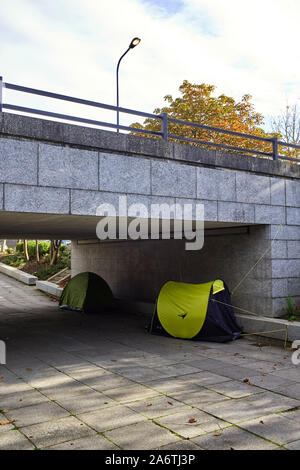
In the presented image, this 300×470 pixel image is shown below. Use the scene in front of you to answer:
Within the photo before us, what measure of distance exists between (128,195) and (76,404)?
4028mm

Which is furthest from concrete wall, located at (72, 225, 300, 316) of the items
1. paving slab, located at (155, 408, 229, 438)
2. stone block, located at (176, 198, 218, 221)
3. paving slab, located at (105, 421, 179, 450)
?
paving slab, located at (105, 421, 179, 450)

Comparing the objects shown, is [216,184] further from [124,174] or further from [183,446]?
[183,446]

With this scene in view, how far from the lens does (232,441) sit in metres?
4.61

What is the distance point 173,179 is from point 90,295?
739cm

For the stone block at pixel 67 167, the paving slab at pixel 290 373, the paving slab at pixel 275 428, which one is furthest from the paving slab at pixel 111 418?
the stone block at pixel 67 167

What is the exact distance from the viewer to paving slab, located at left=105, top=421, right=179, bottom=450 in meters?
4.49

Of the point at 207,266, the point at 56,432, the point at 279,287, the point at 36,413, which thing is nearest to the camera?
the point at 56,432

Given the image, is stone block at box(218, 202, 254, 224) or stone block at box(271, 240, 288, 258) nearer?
stone block at box(218, 202, 254, 224)

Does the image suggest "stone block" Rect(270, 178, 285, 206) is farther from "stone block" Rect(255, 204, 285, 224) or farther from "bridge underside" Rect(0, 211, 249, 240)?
"bridge underside" Rect(0, 211, 249, 240)

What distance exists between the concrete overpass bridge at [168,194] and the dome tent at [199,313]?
113cm

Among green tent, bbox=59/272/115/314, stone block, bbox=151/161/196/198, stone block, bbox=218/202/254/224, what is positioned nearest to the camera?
stone block, bbox=151/161/196/198

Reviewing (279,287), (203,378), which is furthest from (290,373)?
(279,287)

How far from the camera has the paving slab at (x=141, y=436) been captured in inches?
177

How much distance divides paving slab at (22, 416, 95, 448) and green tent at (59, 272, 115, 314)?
32.0 ft
